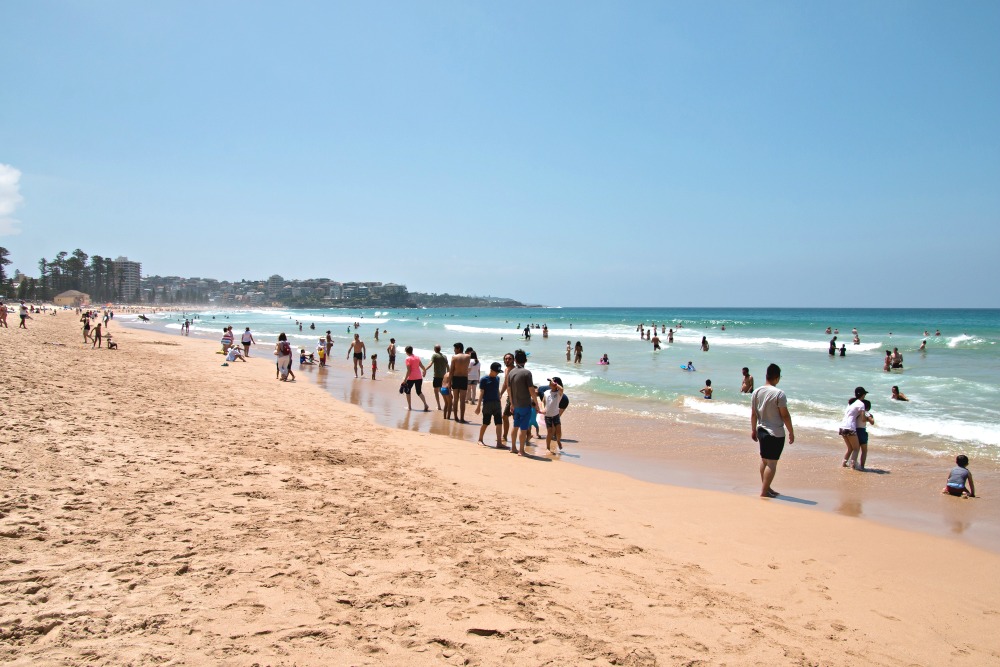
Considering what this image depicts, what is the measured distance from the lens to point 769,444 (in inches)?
276

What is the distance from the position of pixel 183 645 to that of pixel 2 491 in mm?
3032

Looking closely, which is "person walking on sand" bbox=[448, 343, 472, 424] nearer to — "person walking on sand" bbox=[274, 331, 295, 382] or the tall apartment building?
"person walking on sand" bbox=[274, 331, 295, 382]

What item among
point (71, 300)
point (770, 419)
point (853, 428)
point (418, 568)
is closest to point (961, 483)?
point (853, 428)

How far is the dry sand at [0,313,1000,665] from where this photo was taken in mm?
3094

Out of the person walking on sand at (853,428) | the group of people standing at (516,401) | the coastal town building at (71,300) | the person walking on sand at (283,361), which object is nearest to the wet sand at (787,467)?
the person walking on sand at (853,428)

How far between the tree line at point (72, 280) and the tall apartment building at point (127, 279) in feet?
0.90

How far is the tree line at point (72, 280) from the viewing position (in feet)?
355

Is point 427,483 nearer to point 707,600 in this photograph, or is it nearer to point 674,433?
point 707,600

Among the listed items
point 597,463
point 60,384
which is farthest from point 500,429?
point 60,384

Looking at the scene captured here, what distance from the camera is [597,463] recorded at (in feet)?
29.7

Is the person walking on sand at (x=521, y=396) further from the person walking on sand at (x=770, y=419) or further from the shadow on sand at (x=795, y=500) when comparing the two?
the shadow on sand at (x=795, y=500)

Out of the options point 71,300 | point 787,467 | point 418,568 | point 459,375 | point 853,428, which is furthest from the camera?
point 71,300

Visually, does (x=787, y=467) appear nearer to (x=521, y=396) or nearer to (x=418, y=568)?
(x=521, y=396)

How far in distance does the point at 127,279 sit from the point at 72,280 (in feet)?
120
